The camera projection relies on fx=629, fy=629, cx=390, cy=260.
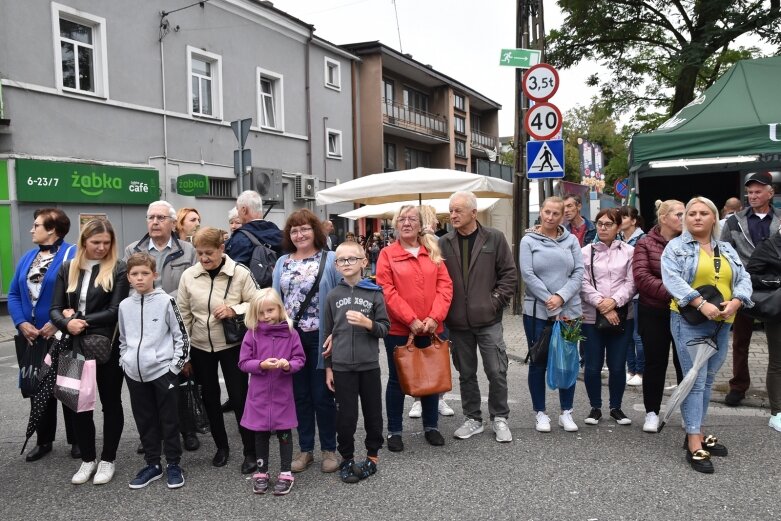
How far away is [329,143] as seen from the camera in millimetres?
24734

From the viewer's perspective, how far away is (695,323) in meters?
4.25

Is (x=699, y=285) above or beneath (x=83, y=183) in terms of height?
beneath

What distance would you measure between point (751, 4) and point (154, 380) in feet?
46.6

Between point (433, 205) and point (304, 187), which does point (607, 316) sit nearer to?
point (433, 205)

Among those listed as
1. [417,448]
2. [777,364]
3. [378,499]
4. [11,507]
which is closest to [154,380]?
[11,507]

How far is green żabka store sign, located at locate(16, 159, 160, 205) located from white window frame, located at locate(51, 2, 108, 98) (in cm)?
176

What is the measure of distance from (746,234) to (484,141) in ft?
121

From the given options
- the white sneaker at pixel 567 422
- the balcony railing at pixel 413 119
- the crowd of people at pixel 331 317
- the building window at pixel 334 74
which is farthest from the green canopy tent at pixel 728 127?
the balcony railing at pixel 413 119

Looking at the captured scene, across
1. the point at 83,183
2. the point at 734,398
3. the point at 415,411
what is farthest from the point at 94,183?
the point at 734,398

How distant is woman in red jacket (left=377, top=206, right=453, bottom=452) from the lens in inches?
178

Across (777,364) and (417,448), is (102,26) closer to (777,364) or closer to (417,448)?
(417,448)

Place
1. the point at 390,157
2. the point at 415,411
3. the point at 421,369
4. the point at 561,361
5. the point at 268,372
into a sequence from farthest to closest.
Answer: the point at 390,157 → the point at 415,411 → the point at 561,361 → the point at 421,369 → the point at 268,372

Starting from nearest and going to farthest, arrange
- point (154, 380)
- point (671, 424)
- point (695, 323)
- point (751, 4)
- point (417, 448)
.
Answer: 1. point (154, 380)
2. point (695, 323)
3. point (417, 448)
4. point (671, 424)
5. point (751, 4)

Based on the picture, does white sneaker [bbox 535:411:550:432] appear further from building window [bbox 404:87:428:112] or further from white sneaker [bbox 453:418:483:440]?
building window [bbox 404:87:428:112]
